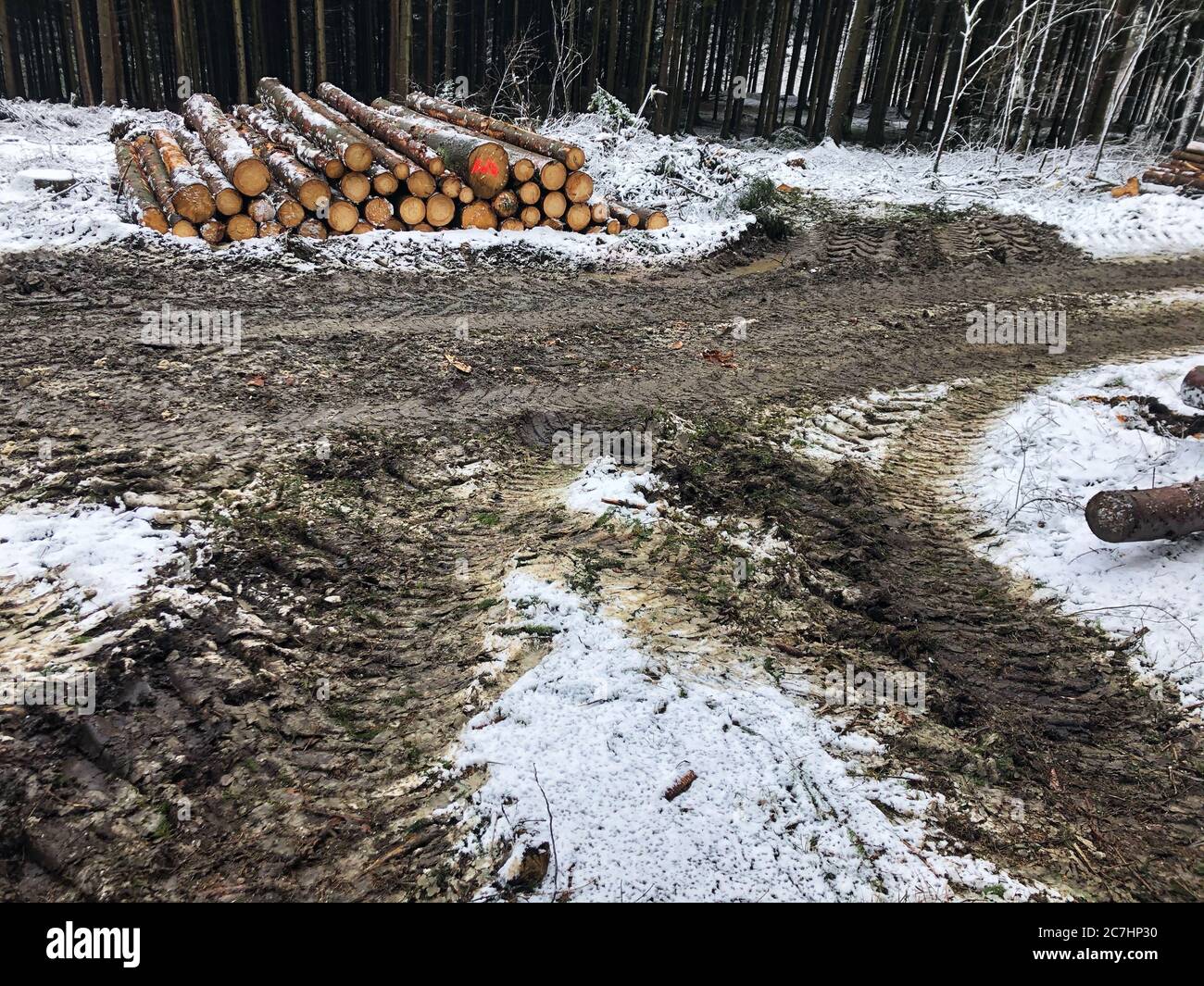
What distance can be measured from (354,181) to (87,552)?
768cm

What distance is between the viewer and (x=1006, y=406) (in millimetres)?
7480

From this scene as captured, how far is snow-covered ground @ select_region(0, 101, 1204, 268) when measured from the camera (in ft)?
32.2

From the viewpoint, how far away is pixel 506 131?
12281mm

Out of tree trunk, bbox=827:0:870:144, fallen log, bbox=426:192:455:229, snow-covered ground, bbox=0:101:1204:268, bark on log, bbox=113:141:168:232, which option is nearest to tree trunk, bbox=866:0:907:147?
tree trunk, bbox=827:0:870:144

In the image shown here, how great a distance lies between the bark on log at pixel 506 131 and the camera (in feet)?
36.5

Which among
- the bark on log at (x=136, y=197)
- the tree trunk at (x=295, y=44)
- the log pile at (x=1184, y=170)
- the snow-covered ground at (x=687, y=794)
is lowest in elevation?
the snow-covered ground at (x=687, y=794)

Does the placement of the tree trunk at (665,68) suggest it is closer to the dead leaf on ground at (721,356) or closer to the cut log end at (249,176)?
the cut log end at (249,176)

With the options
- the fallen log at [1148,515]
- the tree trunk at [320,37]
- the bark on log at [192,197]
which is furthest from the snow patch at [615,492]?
the tree trunk at [320,37]

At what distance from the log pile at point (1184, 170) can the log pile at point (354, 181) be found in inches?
421

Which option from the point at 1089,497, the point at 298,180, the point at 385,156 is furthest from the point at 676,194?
the point at 1089,497

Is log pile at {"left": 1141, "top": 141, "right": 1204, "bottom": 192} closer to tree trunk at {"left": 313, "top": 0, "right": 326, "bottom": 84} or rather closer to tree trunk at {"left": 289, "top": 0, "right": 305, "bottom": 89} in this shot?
tree trunk at {"left": 313, "top": 0, "right": 326, "bottom": 84}
